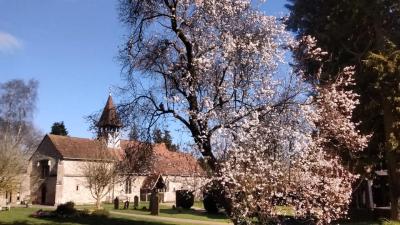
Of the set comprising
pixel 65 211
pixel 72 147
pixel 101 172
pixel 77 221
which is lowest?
pixel 77 221

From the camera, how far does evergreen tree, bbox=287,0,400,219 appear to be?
1939 centimetres

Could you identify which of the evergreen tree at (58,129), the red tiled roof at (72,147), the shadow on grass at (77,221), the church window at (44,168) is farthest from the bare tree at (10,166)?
the evergreen tree at (58,129)

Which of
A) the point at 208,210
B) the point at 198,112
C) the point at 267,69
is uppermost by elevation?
the point at 267,69

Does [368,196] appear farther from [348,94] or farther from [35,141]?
[35,141]

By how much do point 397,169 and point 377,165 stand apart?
2.66 meters

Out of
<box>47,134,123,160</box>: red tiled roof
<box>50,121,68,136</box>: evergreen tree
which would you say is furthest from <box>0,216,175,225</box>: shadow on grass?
<box>50,121,68,136</box>: evergreen tree

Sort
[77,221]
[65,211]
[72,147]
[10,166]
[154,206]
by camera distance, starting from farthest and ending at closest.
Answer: [72,147], [154,206], [10,166], [65,211], [77,221]

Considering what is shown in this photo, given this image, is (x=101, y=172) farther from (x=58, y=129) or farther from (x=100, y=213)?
(x=58, y=129)

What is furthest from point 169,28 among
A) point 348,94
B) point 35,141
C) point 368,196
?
point 35,141

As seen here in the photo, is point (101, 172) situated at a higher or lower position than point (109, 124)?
lower

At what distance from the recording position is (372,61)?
1930cm

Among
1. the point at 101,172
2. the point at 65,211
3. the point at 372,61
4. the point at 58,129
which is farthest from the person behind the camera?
the point at 58,129

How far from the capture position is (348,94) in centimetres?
1596

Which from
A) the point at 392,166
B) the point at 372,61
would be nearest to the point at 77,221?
the point at 392,166
